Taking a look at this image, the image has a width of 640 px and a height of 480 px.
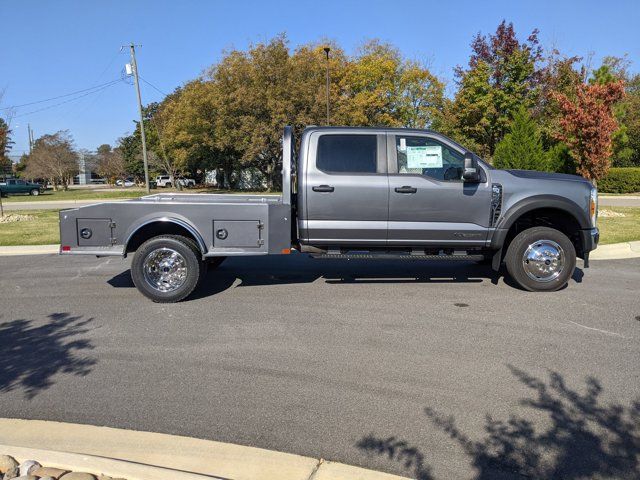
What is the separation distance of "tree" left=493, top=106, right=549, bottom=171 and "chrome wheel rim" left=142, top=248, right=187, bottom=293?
23.0 meters

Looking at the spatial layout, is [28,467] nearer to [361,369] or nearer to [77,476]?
[77,476]

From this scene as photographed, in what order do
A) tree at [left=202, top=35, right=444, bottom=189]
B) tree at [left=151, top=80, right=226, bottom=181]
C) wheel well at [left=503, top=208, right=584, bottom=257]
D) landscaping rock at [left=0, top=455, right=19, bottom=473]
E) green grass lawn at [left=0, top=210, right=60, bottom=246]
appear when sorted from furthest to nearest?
tree at [left=151, top=80, right=226, bottom=181] < tree at [left=202, top=35, right=444, bottom=189] < green grass lawn at [left=0, top=210, right=60, bottom=246] < wheel well at [left=503, top=208, right=584, bottom=257] < landscaping rock at [left=0, top=455, right=19, bottom=473]

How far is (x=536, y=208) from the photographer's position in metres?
6.68

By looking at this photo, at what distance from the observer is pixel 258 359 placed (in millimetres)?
4672

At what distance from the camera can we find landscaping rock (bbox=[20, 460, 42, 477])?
115 inches

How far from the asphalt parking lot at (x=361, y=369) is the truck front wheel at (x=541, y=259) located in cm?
23

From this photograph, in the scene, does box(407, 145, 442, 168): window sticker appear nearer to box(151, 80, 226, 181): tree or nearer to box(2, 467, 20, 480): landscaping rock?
box(2, 467, 20, 480): landscaping rock

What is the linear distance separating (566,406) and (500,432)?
0.69 metres

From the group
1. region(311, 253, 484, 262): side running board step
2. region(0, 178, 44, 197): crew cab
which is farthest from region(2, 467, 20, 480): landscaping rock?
region(0, 178, 44, 197): crew cab

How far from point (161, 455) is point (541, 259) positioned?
18.1 ft

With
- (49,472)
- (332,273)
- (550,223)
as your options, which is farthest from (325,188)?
(49,472)

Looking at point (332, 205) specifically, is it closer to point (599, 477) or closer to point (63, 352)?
point (63, 352)

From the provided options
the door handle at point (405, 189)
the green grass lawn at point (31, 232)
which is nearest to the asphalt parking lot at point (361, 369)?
the door handle at point (405, 189)

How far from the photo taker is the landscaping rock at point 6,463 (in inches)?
116
